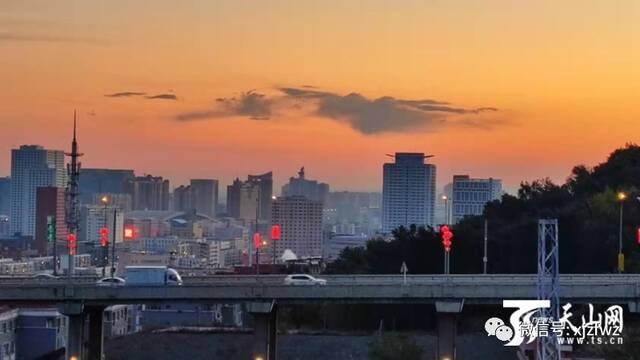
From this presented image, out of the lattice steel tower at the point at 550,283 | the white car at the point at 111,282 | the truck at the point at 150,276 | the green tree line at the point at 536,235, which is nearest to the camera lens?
the lattice steel tower at the point at 550,283

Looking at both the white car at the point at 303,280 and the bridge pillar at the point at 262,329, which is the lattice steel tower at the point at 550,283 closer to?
the white car at the point at 303,280

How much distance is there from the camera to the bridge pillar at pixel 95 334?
40.0 m

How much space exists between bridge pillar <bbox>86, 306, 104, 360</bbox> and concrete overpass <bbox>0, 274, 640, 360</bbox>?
0.14 feet

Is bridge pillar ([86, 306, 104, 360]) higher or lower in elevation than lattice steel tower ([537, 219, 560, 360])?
lower

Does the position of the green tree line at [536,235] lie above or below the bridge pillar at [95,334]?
above

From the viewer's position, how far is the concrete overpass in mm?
38688

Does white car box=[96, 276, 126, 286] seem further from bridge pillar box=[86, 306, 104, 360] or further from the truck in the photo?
bridge pillar box=[86, 306, 104, 360]

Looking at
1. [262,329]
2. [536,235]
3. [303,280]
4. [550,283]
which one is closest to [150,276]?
[262,329]

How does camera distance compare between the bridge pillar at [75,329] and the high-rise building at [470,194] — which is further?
the high-rise building at [470,194]

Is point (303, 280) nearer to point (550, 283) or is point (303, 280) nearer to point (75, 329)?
point (75, 329)

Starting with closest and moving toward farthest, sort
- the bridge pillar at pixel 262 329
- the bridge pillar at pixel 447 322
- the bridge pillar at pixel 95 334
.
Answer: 1. the bridge pillar at pixel 447 322
2. the bridge pillar at pixel 262 329
3. the bridge pillar at pixel 95 334

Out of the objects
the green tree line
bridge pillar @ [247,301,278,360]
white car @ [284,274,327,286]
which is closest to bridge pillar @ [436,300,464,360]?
white car @ [284,274,327,286]

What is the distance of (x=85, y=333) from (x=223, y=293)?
5553 millimetres

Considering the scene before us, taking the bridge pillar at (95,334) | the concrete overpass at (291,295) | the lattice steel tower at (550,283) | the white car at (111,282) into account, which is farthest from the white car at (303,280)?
the lattice steel tower at (550,283)
